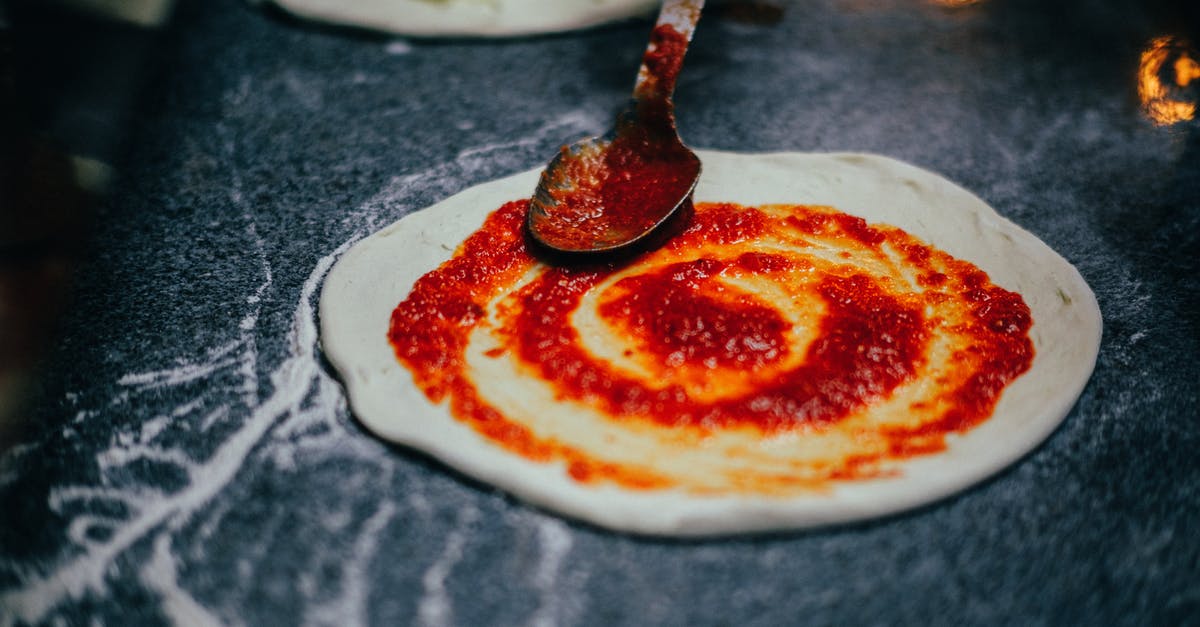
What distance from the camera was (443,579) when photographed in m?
1.00

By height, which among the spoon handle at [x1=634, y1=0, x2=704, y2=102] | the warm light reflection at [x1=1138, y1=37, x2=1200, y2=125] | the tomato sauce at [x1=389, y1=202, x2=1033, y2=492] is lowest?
the warm light reflection at [x1=1138, y1=37, x2=1200, y2=125]

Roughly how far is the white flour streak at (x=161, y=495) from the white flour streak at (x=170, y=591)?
38 millimetres

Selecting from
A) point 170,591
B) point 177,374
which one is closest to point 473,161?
point 177,374

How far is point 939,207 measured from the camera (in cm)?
153

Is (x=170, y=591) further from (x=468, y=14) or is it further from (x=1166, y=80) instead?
(x=1166, y=80)

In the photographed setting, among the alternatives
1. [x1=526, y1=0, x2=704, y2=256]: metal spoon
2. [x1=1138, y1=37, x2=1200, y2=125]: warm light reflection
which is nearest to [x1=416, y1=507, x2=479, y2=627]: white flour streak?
[x1=526, y1=0, x2=704, y2=256]: metal spoon

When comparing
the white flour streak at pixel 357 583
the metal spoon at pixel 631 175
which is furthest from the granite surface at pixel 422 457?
the metal spoon at pixel 631 175

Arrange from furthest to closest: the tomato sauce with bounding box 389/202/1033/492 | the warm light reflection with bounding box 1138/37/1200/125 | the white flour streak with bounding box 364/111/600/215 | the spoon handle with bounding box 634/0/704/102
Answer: the warm light reflection with bounding box 1138/37/1200/125, the white flour streak with bounding box 364/111/600/215, the spoon handle with bounding box 634/0/704/102, the tomato sauce with bounding box 389/202/1033/492

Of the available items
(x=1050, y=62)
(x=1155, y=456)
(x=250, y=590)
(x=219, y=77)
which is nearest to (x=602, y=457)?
(x=250, y=590)

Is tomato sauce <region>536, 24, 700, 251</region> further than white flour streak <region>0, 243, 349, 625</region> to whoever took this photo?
Yes

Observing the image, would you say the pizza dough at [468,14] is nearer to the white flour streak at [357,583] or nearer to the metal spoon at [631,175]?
the metal spoon at [631,175]

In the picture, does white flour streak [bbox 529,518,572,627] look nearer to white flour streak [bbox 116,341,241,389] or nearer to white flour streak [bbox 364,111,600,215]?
white flour streak [bbox 116,341,241,389]

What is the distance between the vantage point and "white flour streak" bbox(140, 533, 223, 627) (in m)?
0.97

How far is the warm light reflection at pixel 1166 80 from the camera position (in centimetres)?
191
